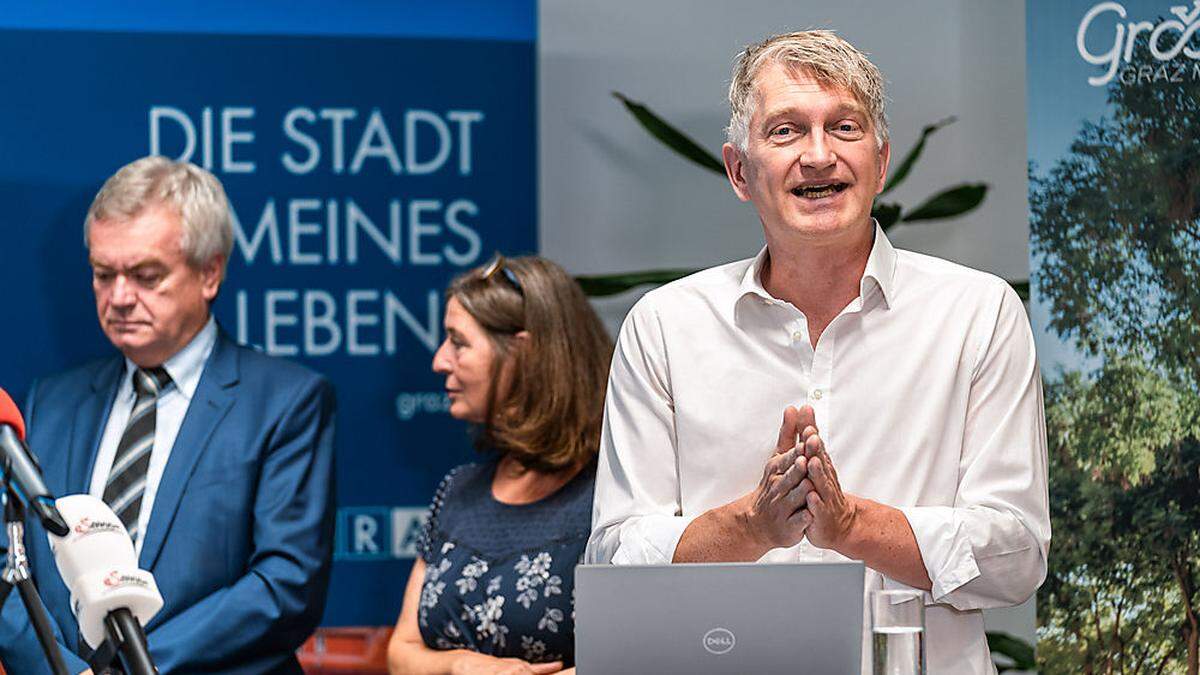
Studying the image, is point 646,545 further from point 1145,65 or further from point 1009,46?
point 1009,46

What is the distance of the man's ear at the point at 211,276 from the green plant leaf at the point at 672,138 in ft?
3.87

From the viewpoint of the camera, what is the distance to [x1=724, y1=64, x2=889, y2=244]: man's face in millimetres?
2543

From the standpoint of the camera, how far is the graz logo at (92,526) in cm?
188

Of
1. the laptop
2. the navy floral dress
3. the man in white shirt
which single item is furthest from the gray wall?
the laptop

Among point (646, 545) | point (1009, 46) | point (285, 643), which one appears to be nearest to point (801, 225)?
point (646, 545)

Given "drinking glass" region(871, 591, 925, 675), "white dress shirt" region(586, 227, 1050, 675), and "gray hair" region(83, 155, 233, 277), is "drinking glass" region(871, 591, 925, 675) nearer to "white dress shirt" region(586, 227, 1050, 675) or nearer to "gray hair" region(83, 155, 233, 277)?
"white dress shirt" region(586, 227, 1050, 675)

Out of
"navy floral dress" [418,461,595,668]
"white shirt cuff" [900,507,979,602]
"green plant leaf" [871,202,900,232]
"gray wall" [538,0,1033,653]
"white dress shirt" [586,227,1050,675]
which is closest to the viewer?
"white shirt cuff" [900,507,979,602]

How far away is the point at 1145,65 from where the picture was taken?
3.29m

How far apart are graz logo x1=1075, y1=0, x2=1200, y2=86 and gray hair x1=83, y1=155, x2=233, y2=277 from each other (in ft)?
7.23

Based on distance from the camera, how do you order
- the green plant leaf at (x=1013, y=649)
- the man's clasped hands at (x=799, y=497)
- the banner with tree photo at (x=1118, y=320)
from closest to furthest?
1. the man's clasped hands at (x=799, y=497)
2. the banner with tree photo at (x=1118, y=320)
3. the green plant leaf at (x=1013, y=649)

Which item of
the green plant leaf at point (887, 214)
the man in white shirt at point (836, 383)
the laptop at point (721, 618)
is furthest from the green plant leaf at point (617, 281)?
the laptop at point (721, 618)

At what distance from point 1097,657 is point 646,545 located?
1294 millimetres

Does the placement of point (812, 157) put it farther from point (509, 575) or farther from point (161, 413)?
point (161, 413)

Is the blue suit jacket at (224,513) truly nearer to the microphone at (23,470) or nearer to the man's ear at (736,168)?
the man's ear at (736,168)
